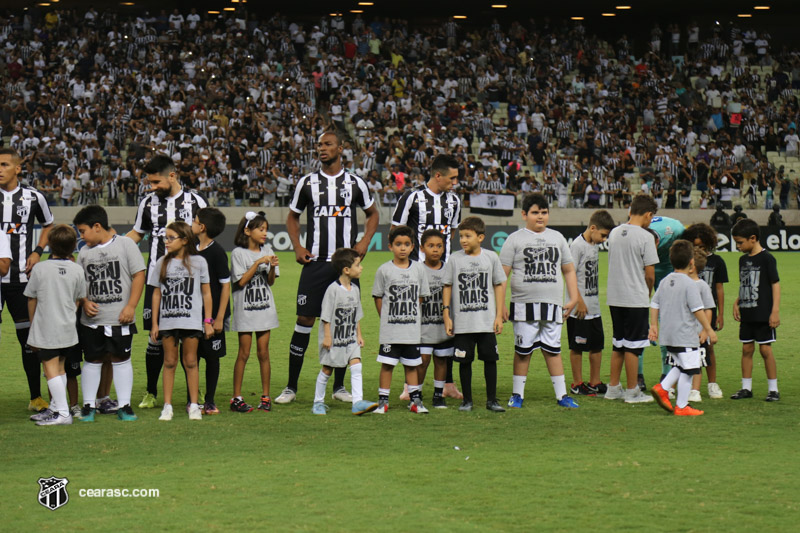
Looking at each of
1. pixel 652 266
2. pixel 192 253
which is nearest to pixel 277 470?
pixel 192 253

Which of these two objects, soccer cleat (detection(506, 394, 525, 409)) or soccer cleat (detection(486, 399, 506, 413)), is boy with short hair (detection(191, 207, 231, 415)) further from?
soccer cleat (detection(506, 394, 525, 409))

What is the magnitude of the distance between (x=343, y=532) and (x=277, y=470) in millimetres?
1399

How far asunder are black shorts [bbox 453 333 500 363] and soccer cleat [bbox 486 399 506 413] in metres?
0.38

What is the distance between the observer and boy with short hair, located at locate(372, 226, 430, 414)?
8.90 m

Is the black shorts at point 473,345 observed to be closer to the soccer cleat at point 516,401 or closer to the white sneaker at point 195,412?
the soccer cleat at point 516,401

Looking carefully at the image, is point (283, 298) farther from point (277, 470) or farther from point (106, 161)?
point (106, 161)

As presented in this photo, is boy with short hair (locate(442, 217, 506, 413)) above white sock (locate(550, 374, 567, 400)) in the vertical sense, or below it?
above

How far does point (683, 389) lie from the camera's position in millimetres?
8820

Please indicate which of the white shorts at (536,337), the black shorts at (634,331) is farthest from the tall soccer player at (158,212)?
the black shorts at (634,331)

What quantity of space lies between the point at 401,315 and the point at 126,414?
7.97ft

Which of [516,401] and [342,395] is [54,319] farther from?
[516,401]

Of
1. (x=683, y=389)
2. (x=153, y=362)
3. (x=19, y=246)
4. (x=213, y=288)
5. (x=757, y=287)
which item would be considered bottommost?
(x=683, y=389)

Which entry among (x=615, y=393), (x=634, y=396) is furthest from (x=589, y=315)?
(x=634, y=396)

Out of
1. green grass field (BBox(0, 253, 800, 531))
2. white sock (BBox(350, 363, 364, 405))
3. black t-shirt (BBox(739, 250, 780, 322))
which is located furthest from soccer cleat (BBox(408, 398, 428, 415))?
black t-shirt (BBox(739, 250, 780, 322))
